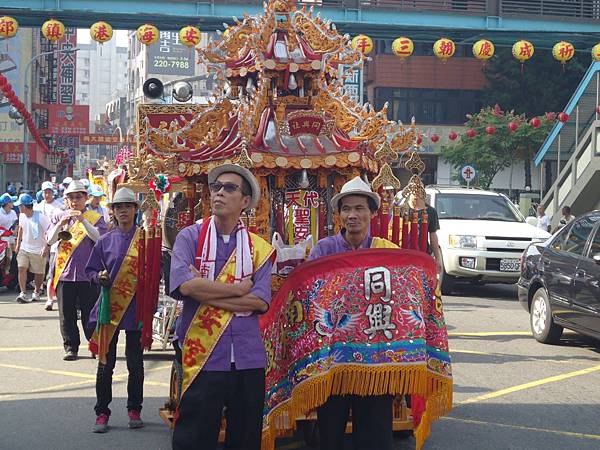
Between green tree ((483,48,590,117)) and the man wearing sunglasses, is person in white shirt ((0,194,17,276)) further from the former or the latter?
green tree ((483,48,590,117))

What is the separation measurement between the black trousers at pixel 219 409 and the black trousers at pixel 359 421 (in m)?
0.47

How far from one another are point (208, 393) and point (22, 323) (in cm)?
912

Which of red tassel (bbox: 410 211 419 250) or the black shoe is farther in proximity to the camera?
the black shoe

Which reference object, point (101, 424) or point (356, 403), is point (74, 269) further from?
point (356, 403)

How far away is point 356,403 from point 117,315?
2.54 meters

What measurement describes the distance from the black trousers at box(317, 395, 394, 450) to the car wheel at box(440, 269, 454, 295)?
36.5 ft

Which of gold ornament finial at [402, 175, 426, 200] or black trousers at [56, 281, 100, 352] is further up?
gold ornament finial at [402, 175, 426, 200]

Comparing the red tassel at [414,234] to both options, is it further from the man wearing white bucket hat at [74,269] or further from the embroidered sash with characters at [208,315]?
the man wearing white bucket hat at [74,269]

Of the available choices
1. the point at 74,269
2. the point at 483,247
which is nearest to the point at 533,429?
the point at 74,269

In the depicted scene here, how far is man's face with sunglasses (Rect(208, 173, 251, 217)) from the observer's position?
5047 millimetres

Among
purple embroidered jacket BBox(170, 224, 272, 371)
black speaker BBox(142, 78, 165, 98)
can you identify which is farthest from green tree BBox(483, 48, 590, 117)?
purple embroidered jacket BBox(170, 224, 272, 371)

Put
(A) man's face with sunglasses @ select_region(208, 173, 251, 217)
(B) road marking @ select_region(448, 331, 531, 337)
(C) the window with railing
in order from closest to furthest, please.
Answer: (A) man's face with sunglasses @ select_region(208, 173, 251, 217)
(B) road marking @ select_region(448, 331, 531, 337)
(C) the window with railing

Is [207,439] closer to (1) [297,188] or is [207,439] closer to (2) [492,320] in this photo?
(1) [297,188]

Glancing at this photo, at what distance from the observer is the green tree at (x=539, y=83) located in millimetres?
46312
